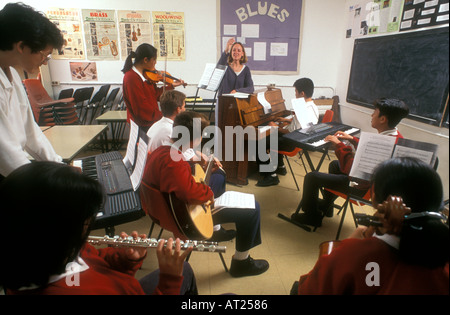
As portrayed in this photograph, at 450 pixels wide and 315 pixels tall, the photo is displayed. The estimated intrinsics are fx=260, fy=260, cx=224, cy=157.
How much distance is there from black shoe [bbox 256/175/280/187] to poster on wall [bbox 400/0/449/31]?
261 centimetres

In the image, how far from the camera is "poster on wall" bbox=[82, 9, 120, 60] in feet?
13.9

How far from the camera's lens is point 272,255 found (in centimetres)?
203

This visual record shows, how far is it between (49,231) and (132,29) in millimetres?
4524

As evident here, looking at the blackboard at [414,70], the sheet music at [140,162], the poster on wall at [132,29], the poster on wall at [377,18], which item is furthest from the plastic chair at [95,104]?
the blackboard at [414,70]

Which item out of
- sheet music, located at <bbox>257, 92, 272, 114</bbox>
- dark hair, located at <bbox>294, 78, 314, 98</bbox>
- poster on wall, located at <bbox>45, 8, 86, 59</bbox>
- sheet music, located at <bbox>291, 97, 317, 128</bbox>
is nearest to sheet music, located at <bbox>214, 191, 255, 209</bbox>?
sheet music, located at <bbox>291, 97, 317, 128</bbox>

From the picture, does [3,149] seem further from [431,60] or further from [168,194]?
[431,60]

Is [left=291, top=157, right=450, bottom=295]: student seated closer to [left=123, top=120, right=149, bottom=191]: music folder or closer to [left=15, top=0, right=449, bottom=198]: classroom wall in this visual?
[left=123, top=120, right=149, bottom=191]: music folder

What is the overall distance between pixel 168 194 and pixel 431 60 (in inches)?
45.9

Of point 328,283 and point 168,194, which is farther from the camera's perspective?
point 168,194

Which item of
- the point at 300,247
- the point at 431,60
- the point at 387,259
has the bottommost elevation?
the point at 300,247

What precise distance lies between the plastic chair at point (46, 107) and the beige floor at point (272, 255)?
94.0 inches

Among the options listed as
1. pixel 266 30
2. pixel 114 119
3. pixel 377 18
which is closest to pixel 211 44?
pixel 266 30

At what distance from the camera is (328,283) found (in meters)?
0.75
